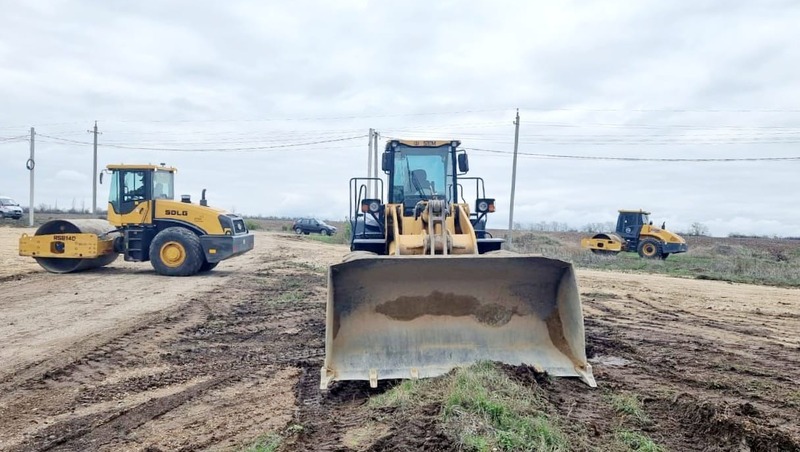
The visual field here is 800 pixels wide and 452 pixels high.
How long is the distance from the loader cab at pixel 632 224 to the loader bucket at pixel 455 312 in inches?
973

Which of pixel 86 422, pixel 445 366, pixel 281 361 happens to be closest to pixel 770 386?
pixel 445 366

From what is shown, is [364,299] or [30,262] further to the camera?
[30,262]

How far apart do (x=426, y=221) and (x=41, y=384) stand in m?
4.46

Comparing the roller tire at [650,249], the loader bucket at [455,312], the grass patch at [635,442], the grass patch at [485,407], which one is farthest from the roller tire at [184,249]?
the roller tire at [650,249]

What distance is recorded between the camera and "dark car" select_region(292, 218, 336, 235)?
4853cm

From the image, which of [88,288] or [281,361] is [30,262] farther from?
[281,361]

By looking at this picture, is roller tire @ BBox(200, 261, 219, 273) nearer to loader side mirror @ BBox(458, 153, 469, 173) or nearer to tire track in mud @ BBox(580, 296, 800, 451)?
loader side mirror @ BBox(458, 153, 469, 173)

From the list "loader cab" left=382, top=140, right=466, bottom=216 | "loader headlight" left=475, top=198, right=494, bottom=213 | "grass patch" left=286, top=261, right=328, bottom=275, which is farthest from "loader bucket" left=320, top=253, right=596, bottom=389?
"grass patch" left=286, top=261, right=328, bottom=275

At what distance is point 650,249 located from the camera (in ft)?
93.9

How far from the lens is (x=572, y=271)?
6.27 meters

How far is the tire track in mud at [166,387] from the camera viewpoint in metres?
4.62

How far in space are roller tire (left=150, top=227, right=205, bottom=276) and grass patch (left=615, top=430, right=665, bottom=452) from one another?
12.4 m

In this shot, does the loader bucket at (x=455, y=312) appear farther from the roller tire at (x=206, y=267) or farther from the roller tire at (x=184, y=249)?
the roller tire at (x=206, y=267)

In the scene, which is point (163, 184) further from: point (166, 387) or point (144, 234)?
point (166, 387)
